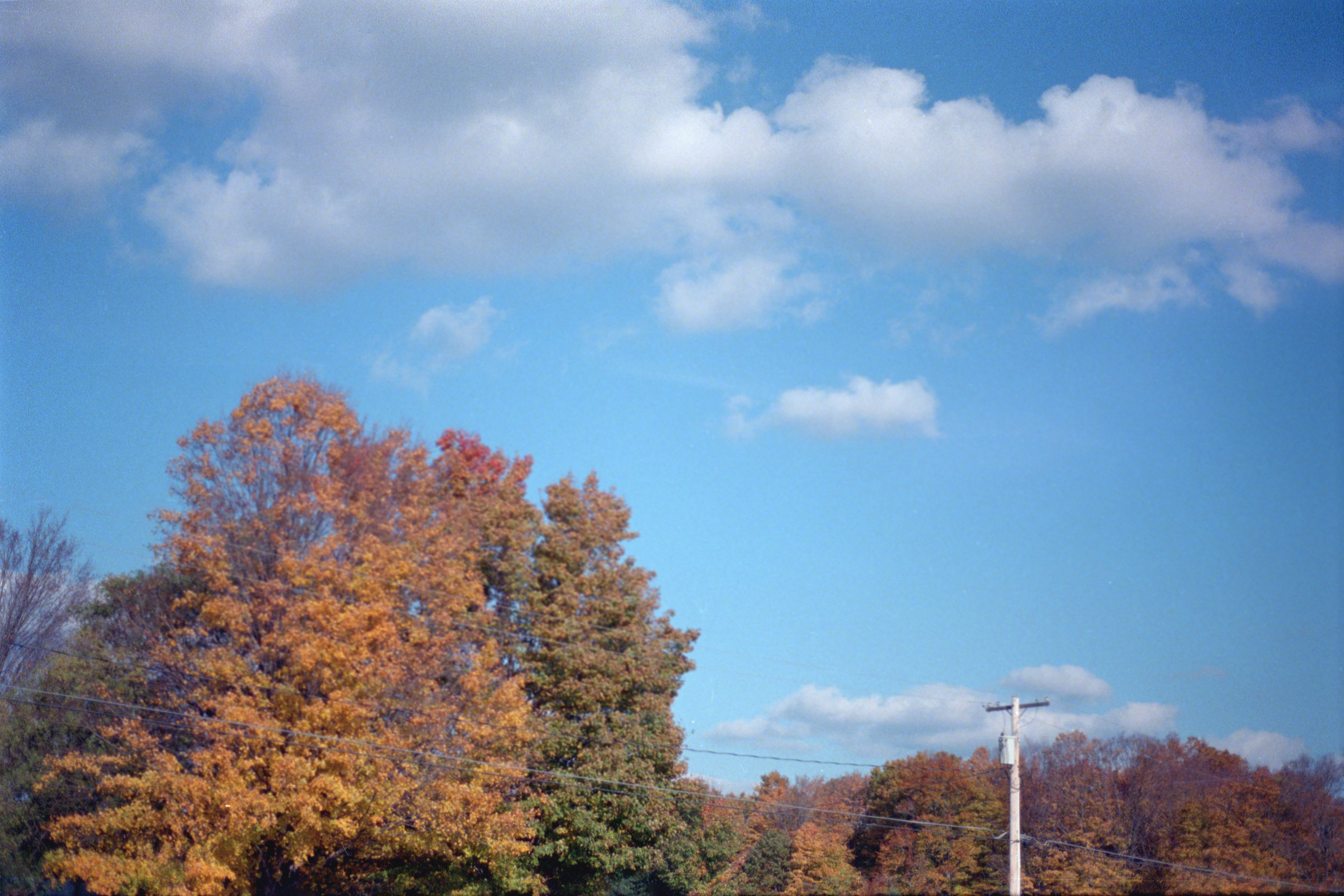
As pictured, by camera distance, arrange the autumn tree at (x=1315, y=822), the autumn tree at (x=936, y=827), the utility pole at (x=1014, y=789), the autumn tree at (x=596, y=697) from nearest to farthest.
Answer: the utility pole at (x=1014, y=789)
the autumn tree at (x=1315, y=822)
the autumn tree at (x=596, y=697)
the autumn tree at (x=936, y=827)

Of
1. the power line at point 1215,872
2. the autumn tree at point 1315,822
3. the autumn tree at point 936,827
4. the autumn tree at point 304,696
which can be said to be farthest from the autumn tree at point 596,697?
the autumn tree at point 1315,822

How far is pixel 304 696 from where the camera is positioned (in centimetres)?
2538

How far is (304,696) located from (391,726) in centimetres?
231

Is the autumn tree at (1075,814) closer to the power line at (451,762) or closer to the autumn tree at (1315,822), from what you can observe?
the power line at (451,762)

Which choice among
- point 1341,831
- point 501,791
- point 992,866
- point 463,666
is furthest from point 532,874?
point 1341,831

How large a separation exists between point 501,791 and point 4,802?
16.4 m

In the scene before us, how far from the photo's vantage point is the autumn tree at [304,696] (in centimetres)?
2389

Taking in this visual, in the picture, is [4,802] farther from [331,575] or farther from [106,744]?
[331,575]

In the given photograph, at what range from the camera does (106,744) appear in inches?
1187

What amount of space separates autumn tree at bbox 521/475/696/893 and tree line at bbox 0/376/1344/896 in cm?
10

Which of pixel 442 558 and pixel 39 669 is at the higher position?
pixel 442 558

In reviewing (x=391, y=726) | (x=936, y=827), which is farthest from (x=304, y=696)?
(x=936, y=827)

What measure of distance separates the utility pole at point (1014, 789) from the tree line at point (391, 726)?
74.6 inches

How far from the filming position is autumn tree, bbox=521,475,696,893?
107ft
